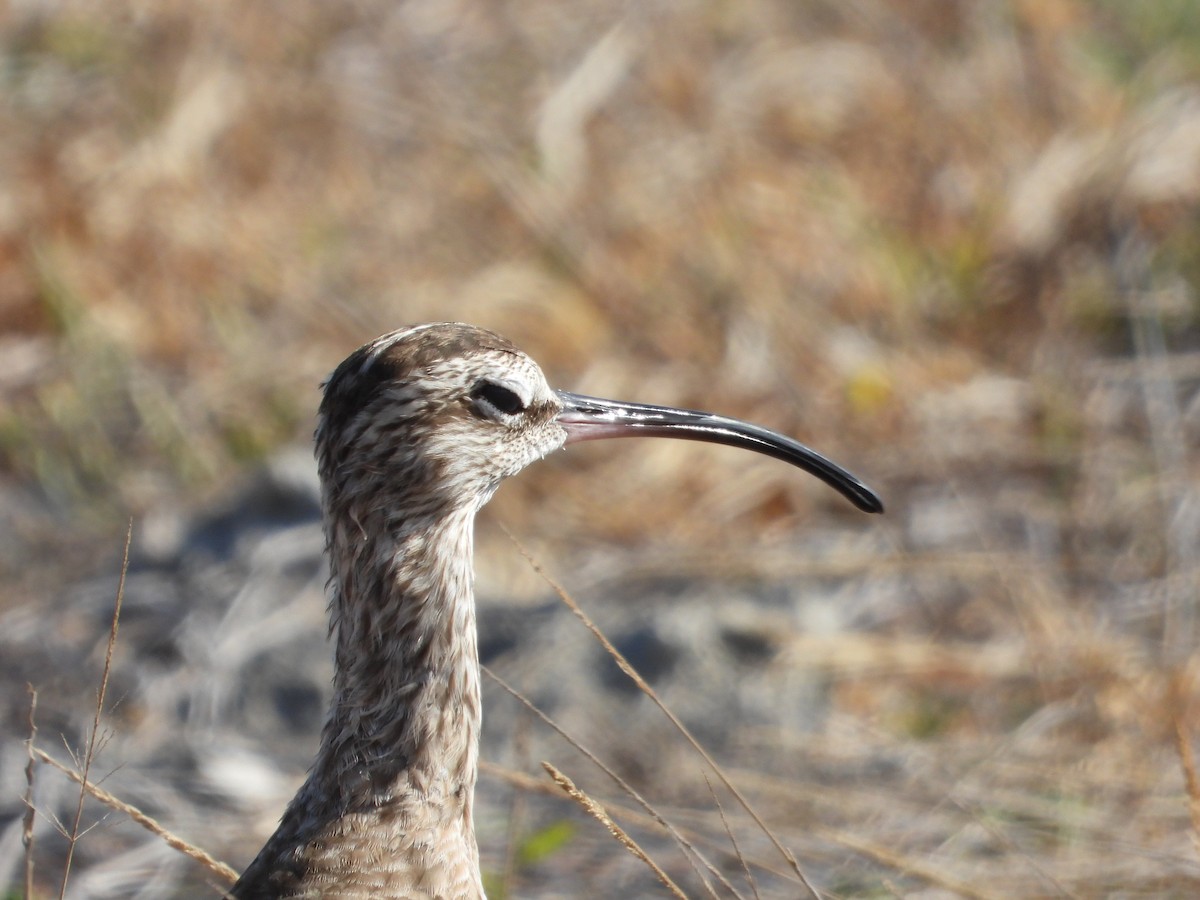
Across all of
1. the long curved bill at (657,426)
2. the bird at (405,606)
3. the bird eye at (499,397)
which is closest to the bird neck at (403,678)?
the bird at (405,606)

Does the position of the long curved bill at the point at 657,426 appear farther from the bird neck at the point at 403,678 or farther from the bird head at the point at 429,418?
the bird neck at the point at 403,678

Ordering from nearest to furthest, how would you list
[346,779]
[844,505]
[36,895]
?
[346,779] < [36,895] < [844,505]

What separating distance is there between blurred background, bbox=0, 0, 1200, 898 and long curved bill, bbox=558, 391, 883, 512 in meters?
0.66

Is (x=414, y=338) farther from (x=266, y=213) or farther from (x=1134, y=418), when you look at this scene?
(x=266, y=213)

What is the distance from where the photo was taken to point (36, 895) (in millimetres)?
3531

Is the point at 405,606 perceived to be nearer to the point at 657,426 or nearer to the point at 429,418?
the point at 429,418

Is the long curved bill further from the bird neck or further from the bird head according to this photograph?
the bird neck

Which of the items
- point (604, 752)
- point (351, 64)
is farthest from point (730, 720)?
point (351, 64)

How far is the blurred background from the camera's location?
3920 mm

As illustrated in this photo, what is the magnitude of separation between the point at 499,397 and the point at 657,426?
0.31 metres

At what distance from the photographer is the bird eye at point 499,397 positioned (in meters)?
2.46

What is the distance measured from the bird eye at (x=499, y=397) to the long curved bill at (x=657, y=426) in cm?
11

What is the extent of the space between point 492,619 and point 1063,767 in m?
1.67

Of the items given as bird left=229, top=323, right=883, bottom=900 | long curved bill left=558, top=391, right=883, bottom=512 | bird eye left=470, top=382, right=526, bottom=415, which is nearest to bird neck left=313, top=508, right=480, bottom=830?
bird left=229, top=323, right=883, bottom=900
